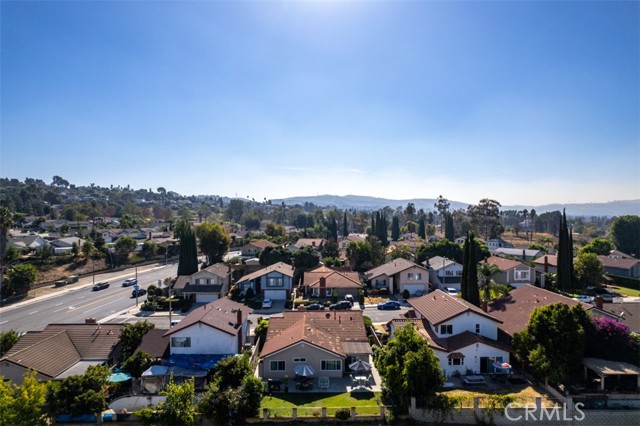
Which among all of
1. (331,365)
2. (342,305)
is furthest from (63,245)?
(331,365)

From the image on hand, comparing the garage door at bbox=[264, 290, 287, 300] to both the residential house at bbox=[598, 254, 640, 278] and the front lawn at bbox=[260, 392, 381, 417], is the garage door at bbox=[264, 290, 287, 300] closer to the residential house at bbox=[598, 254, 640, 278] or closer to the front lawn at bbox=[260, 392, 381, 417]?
Result: the front lawn at bbox=[260, 392, 381, 417]

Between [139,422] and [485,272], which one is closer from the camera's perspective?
[139,422]

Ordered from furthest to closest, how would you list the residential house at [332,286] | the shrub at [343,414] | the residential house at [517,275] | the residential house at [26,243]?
1. the residential house at [26,243]
2. the residential house at [517,275]
3. the residential house at [332,286]
4. the shrub at [343,414]

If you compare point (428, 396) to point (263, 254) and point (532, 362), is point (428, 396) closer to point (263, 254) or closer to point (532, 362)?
point (532, 362)

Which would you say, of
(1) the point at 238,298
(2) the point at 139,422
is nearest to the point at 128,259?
(1) the point at 238,298

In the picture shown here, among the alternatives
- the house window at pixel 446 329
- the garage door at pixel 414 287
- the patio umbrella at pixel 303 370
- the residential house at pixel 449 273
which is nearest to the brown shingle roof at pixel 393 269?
the garage door at pixel 414 287

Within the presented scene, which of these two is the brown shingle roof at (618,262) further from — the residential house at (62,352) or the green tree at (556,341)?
the residential house at (62,352)
